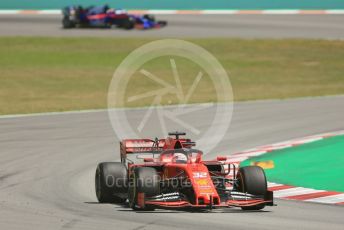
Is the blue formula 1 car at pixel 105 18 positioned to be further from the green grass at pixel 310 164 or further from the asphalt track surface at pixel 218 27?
the green grass at pixel 310 164

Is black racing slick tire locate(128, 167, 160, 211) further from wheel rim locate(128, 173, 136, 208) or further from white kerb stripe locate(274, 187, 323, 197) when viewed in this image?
white kerb stripe locate(274, 187, 323, 197)

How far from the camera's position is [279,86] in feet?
124

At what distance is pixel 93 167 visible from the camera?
62.7 feet

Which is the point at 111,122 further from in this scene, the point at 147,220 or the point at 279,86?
the point at 147,220

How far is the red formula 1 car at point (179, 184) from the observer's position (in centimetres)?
1360

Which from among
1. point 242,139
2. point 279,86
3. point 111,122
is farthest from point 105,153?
point 279,86

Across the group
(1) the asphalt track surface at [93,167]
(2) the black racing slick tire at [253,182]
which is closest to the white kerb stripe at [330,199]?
(1) the asphalt track surface at [93,167]

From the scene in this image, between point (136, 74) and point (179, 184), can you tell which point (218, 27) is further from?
point (179, 184)

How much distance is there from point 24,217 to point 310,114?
16806 mm

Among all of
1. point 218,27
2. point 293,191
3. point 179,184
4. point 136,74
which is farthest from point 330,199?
point 218,27

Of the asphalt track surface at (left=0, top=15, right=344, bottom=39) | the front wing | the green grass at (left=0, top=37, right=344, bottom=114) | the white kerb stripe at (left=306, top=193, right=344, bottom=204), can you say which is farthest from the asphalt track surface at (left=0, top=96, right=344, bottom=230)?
the asphalt track surface at (left=0, top=15, right=344, bottom=39)

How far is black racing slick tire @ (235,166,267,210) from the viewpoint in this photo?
46.3ft

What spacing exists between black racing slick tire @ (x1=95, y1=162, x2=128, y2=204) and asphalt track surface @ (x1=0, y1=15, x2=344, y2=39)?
110 feet

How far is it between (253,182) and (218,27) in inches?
1468
